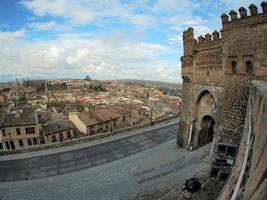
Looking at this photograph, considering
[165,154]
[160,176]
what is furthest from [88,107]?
[160,176]

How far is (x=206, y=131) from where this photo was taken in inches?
736

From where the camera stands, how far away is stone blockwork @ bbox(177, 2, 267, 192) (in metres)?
11.7

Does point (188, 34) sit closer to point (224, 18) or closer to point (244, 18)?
point (224, 18)

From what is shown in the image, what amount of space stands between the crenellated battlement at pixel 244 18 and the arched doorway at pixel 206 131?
7266 mm

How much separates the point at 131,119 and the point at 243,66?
3393 cm

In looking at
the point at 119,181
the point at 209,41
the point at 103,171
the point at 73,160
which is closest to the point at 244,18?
the point at 209,41

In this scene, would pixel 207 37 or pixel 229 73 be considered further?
pixel 207 37

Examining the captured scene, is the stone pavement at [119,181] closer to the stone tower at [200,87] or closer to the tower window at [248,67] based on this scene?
the stone tower at [200,87]

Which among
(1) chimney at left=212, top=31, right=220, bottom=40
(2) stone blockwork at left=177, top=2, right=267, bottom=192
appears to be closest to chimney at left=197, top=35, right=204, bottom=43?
(2) stone blockwork at left=177, top=2, right=267, bottom=192

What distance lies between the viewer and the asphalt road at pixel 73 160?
18281 millimetres

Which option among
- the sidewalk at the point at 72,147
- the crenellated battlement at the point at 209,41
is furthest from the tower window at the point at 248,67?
the sidewalk at the point at 72,147

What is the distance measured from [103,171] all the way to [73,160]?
3474 millimetres

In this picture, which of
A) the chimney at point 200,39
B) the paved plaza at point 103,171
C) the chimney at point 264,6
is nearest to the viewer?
the chimney at point 264,6

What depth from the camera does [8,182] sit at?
17.1m
